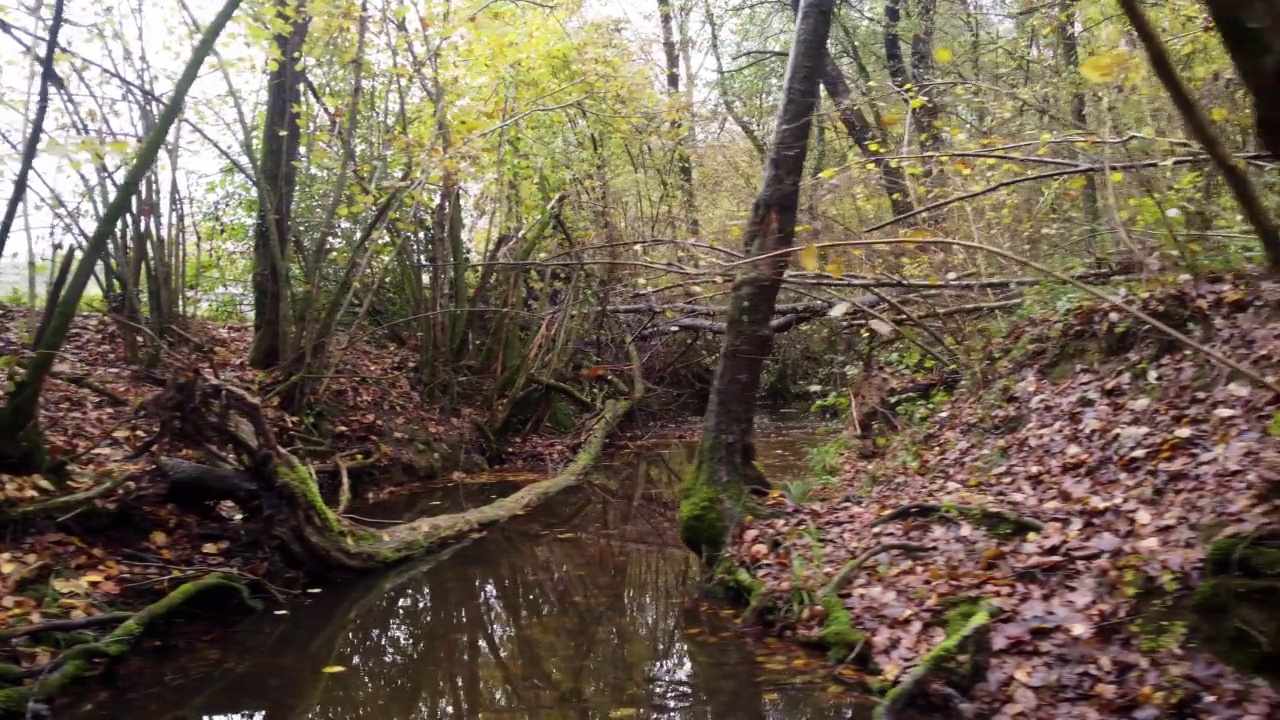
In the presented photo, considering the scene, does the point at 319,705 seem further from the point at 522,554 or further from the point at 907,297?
the point at 907,297

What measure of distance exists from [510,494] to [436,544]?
2.91 m

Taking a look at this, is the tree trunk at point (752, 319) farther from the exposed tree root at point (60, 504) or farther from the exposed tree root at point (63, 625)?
the exposed tree root at point (60, 504)

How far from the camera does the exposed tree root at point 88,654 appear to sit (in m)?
4.71

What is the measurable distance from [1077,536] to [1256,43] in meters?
3.16

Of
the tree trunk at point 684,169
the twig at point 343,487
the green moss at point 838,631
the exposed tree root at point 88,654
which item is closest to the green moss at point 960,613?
the green moss at point 838,631

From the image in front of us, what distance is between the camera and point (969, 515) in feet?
19.0

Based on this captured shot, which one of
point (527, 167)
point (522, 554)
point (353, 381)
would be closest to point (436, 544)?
point (522, 554)

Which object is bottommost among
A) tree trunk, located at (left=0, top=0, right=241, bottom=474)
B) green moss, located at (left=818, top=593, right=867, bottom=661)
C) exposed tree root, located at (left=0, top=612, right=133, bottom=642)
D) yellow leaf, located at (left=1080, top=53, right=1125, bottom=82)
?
green moss, located at (left=818, top=593, right=867, bottom=661)

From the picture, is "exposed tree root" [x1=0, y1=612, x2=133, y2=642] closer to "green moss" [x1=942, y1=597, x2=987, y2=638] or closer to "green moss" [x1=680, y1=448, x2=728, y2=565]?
"green moss" [x1=680, y1=448, x2=728, y2=565]

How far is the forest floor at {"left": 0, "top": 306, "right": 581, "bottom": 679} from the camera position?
231 inches

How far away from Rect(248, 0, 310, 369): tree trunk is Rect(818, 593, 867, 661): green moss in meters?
8.34

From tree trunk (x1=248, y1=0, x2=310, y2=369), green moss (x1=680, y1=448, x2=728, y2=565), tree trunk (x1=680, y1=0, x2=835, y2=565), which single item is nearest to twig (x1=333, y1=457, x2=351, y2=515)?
tree trunk (x1=248, y1=0, x2=310, y2=369)

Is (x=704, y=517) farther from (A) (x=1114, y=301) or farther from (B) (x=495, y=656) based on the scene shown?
(A) (x=1114, y=301)

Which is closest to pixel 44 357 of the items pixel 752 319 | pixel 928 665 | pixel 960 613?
pixel 752 319
